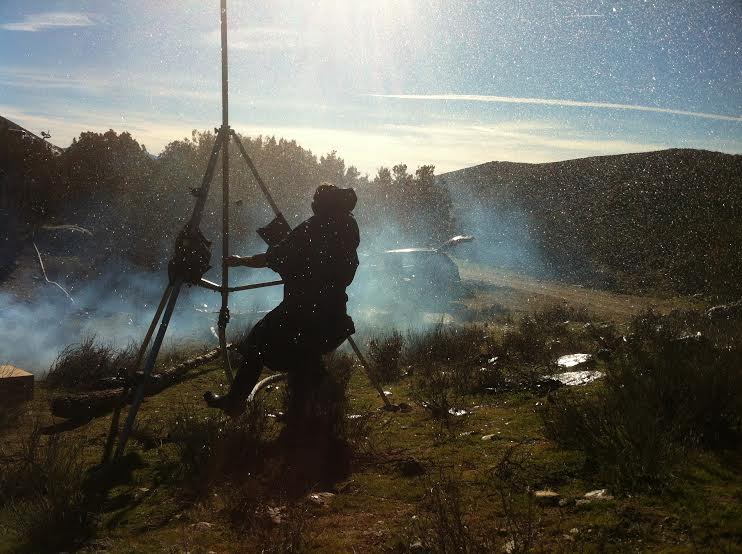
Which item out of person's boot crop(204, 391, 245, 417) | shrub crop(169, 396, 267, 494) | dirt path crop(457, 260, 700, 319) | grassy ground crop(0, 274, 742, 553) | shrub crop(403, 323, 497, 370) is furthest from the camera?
dirt path crop(457, 260, 700, 319)

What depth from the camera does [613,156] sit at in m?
56.4

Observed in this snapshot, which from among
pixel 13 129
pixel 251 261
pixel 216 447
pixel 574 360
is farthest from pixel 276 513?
pixel 13 129

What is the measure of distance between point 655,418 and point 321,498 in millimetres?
2020

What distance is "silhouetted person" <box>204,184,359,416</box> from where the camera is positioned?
463 cm

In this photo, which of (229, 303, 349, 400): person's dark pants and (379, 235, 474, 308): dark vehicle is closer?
(229, 303, 349, 400): person's dark pants

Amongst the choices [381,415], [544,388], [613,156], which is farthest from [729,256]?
[613,156]

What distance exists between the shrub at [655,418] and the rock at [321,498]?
156 cm

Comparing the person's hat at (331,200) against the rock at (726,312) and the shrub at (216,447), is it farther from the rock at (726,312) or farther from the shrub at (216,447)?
the rock at (726,312)

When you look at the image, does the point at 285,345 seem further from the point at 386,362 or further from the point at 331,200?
the point at 386,362

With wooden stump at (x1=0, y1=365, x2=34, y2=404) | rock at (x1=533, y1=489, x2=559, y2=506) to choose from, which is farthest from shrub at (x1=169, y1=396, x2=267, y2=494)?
wooden stump at (x1=0, y1=365, x2=34, y2=404)

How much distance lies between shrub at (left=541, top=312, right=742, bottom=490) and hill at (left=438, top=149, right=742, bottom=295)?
22.5 m

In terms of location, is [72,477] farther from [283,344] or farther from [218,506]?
[283,344]

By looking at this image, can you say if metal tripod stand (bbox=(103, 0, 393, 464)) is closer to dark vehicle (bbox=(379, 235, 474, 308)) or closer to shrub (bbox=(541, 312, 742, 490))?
shrub (bbox=(541, 312, 742, 490))

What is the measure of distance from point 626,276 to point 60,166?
26.7 meters
